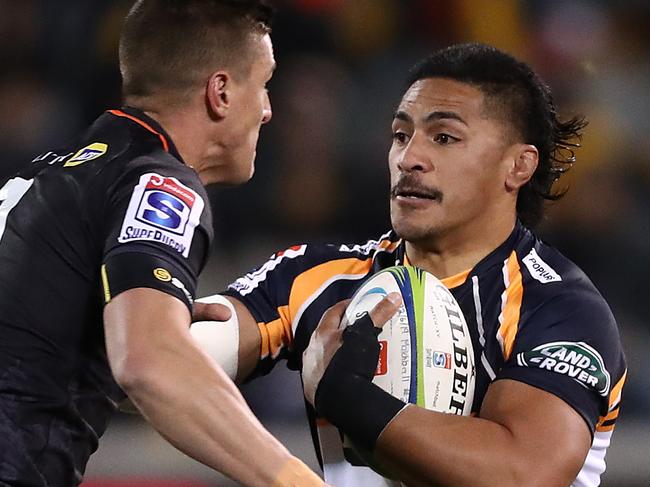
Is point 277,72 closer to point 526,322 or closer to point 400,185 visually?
point 400,185

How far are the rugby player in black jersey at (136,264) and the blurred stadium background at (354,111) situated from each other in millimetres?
2833

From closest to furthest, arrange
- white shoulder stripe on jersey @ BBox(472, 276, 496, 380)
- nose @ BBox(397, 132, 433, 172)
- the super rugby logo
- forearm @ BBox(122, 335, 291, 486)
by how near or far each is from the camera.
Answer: forearm @ BBox(122, 335, 291, 486) → the super rugby logo → white shoulder stripe on jersey @ BBox(472, 276, 496, 380) → nose @ BBox(397, 132, 433, 172)

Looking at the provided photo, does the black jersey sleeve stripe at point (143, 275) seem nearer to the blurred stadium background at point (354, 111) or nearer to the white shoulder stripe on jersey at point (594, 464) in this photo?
the white shoulder stripe on jersey at point (594, 464)

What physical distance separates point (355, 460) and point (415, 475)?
0.32 m

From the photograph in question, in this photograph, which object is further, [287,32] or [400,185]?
[287,32]

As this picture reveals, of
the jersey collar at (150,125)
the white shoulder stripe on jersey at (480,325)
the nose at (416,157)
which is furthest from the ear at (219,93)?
the white shoulder stripe on jersey at (480,325)

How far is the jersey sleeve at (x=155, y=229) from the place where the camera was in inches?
90.7

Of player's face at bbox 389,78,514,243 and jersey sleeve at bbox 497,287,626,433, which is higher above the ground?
player's face at bbox 389,78,514,243

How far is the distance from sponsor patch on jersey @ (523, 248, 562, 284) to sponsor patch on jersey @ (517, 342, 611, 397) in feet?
0.82

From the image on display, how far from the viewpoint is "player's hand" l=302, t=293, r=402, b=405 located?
9.83 feet

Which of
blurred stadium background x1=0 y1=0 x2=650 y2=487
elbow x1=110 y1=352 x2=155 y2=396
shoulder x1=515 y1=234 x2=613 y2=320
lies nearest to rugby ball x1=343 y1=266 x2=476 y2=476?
shoulder x1=515 y1=234 x2=613 y2=320

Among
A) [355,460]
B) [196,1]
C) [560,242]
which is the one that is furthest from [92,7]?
[355,460]

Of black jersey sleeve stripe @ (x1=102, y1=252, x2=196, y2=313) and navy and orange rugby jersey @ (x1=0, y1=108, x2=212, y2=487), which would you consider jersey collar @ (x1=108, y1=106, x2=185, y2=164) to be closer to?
navy and orange rugby jersey @ (x1=0, y1=108, x2=212, y2=487)

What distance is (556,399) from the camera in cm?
293
